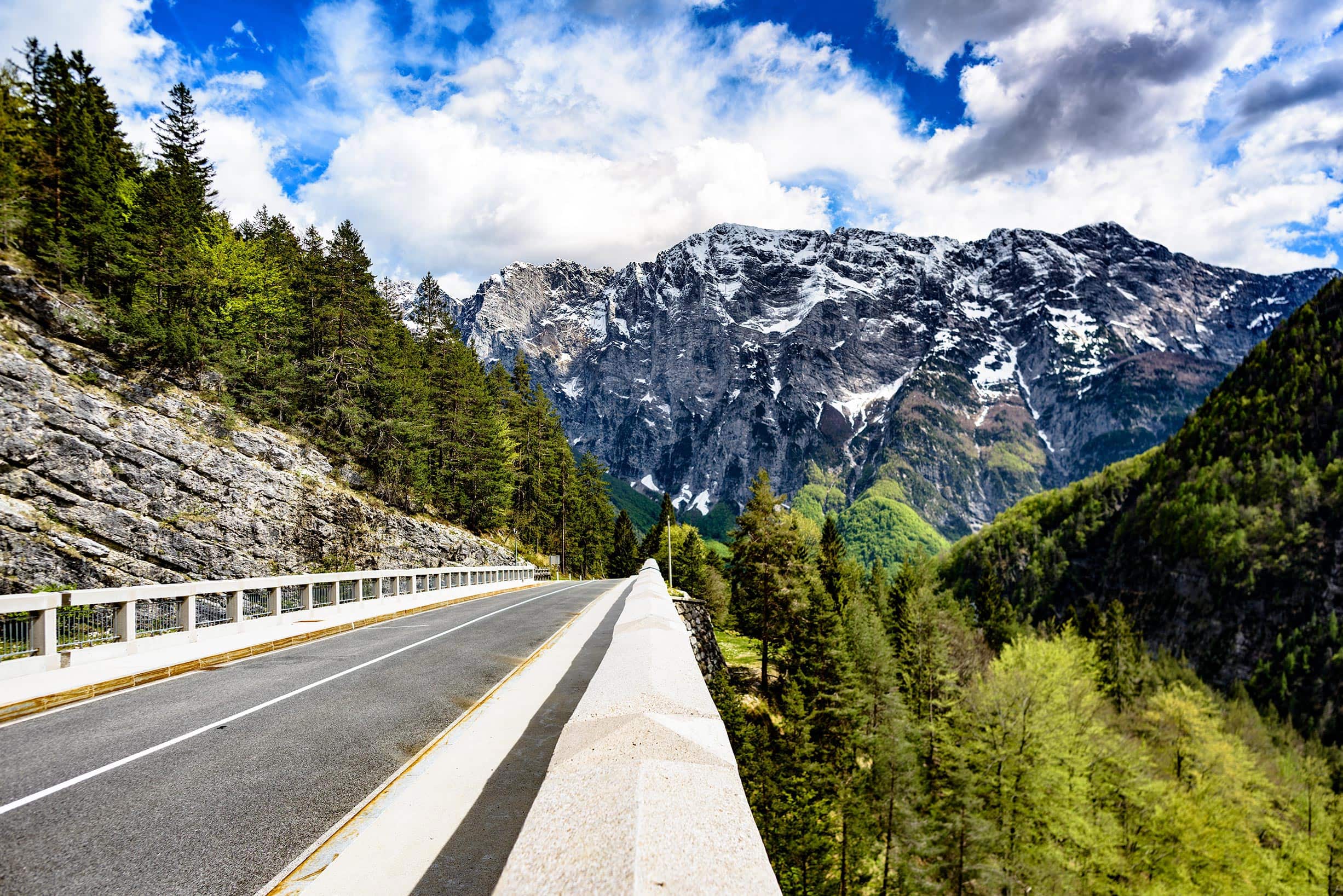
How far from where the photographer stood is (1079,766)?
3091 cm

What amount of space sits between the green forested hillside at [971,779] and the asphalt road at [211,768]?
1473 cm

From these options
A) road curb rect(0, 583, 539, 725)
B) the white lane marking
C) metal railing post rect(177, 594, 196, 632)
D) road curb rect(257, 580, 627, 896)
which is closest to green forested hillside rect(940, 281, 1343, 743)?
road curb rect(0, 583, 539, 725)

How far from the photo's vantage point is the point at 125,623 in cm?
1095

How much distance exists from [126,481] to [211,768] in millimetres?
31717

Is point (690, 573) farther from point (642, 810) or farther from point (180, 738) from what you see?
point (642, 810)

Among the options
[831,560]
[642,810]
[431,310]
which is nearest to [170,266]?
[431,310]

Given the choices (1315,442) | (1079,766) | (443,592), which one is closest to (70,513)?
(443,592)

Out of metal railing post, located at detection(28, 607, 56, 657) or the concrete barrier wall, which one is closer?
the concrete barrier wall

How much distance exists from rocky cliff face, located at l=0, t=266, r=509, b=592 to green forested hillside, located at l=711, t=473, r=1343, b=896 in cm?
2519

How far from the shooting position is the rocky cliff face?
25.9m

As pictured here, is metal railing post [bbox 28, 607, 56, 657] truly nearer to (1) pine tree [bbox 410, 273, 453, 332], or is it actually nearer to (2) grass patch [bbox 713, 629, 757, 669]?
(2) grass patch [bbox 713, 629, 757, 669]

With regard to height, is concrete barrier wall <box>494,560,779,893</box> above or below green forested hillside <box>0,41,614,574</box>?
below

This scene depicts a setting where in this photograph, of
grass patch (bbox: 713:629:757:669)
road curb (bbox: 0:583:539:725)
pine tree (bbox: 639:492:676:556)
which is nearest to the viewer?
road curb (bbox: 0:583:539:725)

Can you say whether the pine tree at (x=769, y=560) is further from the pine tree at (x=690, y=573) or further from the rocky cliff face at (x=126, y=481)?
the pine tree at (x=690, y=573)
